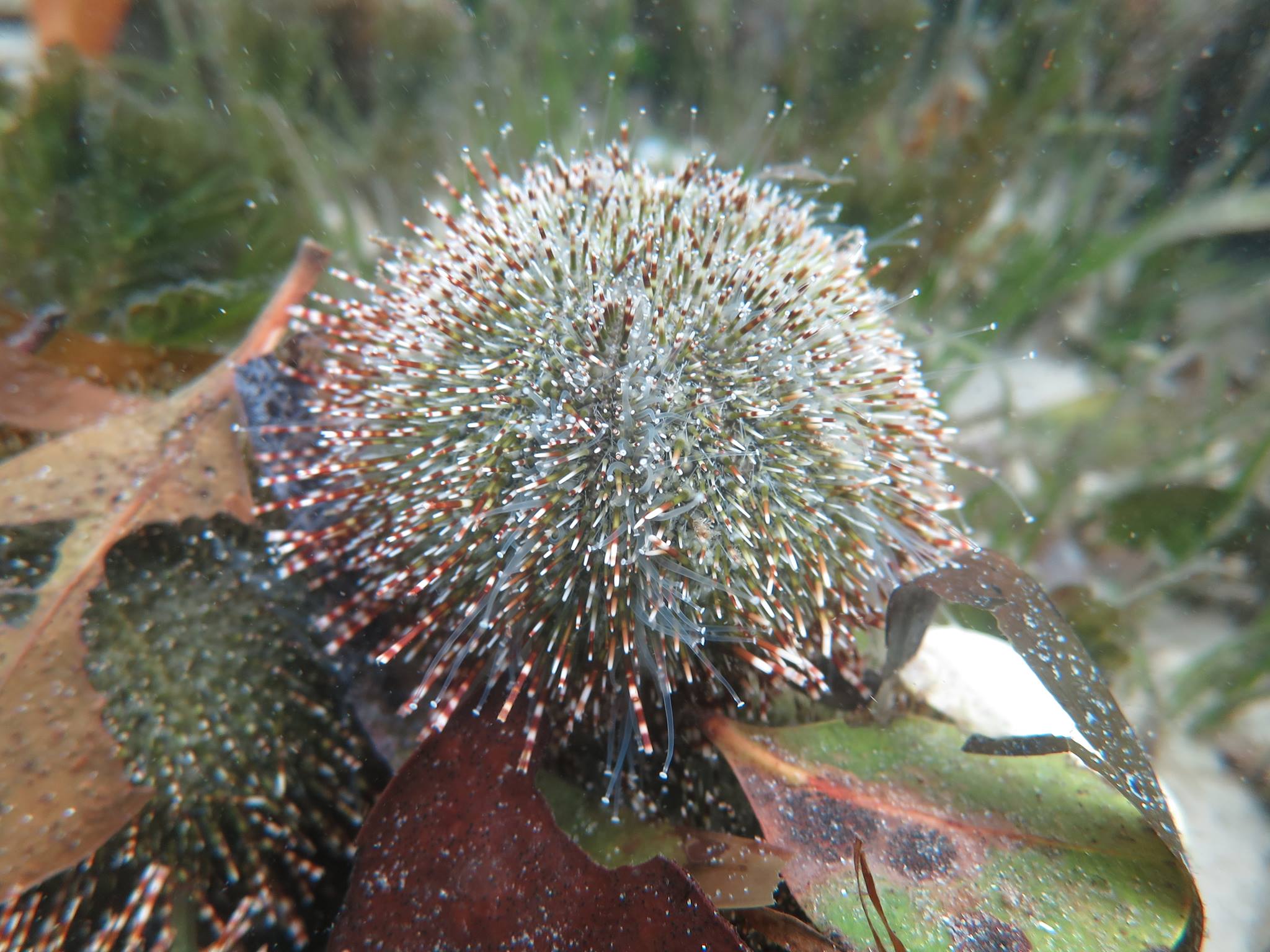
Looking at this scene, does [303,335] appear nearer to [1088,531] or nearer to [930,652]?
[930,652]

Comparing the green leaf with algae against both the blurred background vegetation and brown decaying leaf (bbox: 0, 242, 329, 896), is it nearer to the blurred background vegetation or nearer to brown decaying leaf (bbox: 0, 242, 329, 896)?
the blurred background vegetation

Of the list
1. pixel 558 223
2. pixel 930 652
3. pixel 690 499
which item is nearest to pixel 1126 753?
pixel 930 652

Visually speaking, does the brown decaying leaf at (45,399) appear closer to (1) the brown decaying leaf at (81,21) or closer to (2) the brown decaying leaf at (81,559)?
(2) the brown decaying leaf at (81,559)

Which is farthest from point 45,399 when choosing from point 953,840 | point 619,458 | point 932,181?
point 932,181

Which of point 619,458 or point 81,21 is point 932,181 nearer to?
point 619,458

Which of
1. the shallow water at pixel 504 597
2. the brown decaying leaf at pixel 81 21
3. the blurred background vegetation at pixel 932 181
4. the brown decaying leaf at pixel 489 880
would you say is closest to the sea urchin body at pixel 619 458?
the shallow water at pixel 504 597

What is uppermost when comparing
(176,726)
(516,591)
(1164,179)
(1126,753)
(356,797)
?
(1164,179)

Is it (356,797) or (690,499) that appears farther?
(356,797)
